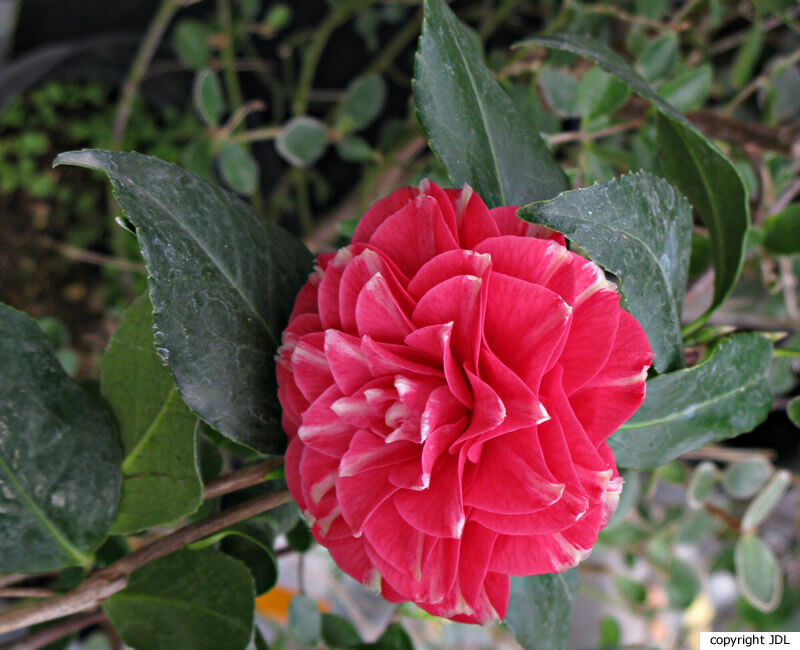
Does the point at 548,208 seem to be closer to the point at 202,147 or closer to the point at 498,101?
the point at 498,101

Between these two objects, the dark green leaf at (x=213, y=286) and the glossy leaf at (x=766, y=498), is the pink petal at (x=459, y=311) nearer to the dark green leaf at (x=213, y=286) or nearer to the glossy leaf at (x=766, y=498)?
the dark green leaf at (x=213, y=286)

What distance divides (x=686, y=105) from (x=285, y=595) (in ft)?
2.51

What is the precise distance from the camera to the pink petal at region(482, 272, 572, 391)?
283 millimetres

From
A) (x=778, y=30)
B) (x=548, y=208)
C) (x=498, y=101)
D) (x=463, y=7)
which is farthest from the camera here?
(x=463, y=7)

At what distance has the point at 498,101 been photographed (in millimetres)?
392

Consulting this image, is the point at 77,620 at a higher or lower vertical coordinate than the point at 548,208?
lower

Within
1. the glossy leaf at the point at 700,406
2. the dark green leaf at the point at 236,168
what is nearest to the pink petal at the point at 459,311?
the glossy leaf at the point at 700,406

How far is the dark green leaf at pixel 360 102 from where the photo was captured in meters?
0.81

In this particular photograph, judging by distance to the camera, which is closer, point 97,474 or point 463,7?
point 97,474

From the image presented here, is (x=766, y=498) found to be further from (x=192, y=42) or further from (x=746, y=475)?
(x=192, y=42)

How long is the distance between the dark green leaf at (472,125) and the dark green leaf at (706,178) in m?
0.05

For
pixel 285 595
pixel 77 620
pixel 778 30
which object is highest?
pixel 778 30

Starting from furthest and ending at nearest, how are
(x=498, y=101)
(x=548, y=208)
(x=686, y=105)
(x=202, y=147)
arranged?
(x=202, y=147)
(x=686, y=105)
(x=498, y=101)
(x=548, y=208)

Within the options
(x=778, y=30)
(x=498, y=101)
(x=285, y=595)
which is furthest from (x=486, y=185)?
(x=778, y=30)
